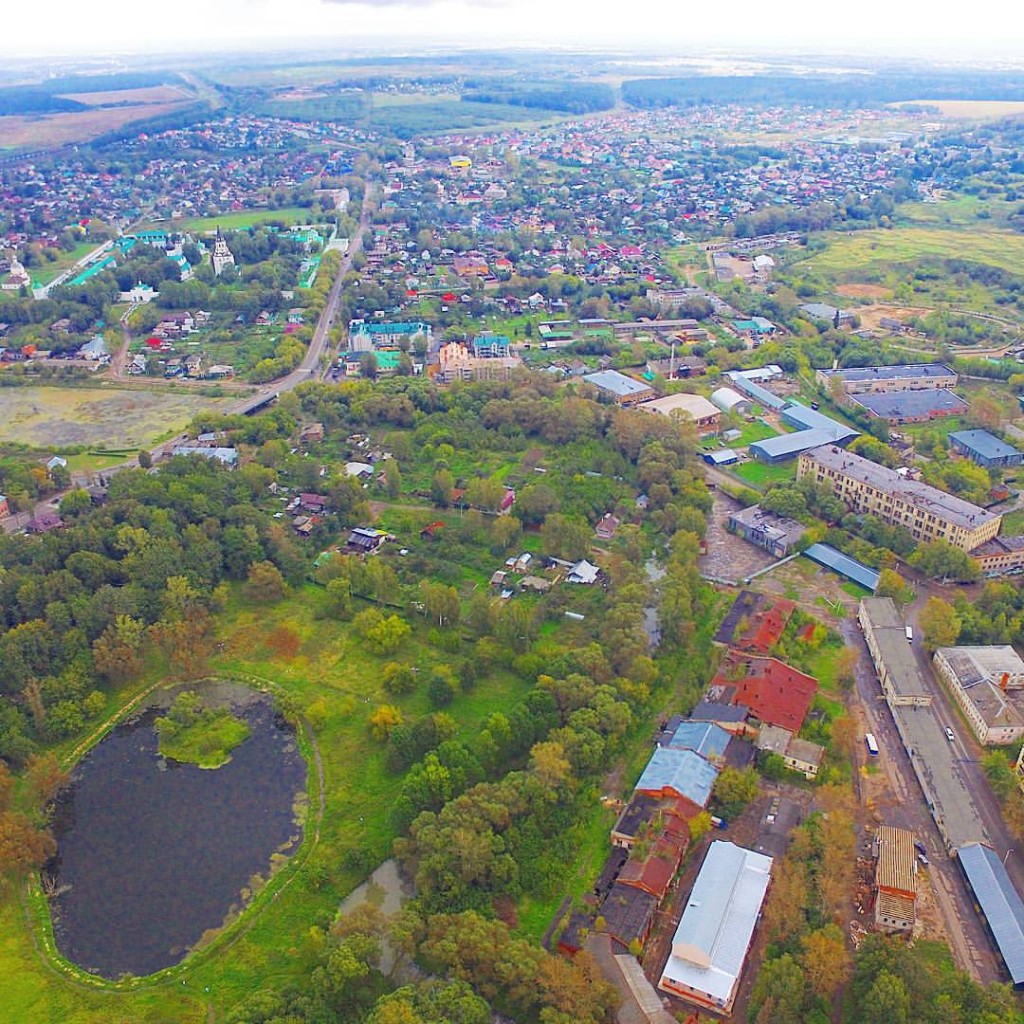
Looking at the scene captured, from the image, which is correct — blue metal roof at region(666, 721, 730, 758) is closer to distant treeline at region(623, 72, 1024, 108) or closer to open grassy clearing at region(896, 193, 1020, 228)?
open grassy clearing at region(896, 193, 1020, 228)

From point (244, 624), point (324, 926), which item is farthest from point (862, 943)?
point (244, 624)

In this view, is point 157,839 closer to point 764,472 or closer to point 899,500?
point 899,500

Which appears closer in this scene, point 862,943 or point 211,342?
point 862,943

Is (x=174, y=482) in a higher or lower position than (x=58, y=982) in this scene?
higher

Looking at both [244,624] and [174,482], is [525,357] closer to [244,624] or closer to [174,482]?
[174,482]

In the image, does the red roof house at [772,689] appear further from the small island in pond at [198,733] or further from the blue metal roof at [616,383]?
the blue metal roof at [616,383]

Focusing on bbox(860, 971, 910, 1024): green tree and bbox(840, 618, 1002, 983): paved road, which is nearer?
bbox(860, 971, 910, 1024): green tree

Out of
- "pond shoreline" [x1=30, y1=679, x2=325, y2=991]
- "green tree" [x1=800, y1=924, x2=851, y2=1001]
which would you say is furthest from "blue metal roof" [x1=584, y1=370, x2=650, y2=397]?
"green tree" [x1=800, y1=924, x2=851, y2=1001]
